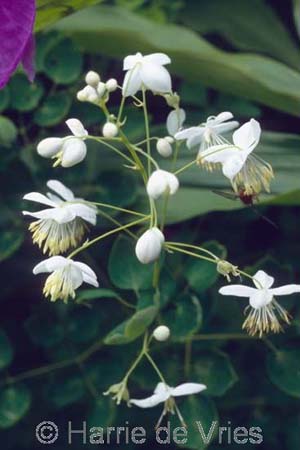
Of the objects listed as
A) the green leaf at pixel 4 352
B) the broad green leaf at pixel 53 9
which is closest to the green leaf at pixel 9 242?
the green leaf at pixel 4 352

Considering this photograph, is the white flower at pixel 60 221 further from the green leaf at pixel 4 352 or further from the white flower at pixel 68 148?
the green leaf at pixel 4 352

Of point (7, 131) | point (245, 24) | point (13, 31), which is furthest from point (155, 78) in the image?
point (245, 24)

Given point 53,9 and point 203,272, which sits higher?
point 53,9

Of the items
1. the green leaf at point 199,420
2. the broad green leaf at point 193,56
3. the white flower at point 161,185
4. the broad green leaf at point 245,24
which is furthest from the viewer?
the broad green leaf at point 245,24
